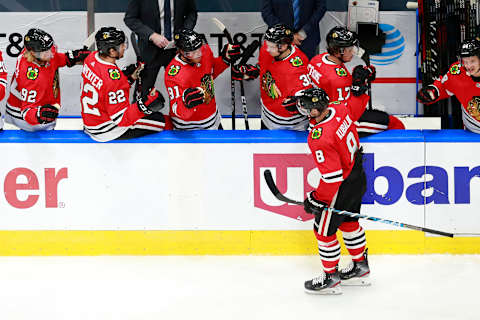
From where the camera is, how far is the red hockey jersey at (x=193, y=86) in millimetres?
4562

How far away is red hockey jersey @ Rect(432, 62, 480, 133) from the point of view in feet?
14.6

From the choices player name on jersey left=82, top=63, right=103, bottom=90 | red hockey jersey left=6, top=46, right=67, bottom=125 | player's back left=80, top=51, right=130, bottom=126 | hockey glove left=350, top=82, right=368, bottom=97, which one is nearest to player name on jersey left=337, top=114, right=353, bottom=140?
hockey glove left=350, top=82, right=368, bottom=97

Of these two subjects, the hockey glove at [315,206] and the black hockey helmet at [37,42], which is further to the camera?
the black hockey helmet at [37,42]

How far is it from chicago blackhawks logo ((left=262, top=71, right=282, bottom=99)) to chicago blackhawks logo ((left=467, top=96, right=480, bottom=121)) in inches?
48.7

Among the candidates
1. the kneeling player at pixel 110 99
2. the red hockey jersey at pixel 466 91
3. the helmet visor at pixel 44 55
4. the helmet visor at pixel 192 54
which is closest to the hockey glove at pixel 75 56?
the helmet visor at pixel 44 55

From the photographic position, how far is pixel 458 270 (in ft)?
13.8

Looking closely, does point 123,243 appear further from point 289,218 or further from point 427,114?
point 427,114

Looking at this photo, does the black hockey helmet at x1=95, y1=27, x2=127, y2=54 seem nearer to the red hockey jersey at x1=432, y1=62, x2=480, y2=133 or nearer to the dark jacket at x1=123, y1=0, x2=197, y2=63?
the dark jacket at x1=123, y1=0, x2=197, y2=63

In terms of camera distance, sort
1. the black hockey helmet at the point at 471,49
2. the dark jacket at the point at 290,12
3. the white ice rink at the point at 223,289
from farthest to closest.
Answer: the dark jacket at the point at 290,12
the black hockey helmet at the point at 471,49
the white ice rink at the point at 223,289

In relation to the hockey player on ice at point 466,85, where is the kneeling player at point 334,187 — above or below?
below

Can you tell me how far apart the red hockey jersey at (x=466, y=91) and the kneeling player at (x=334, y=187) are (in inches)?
37.2

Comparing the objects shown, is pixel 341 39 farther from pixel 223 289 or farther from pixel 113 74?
pixel 223 289

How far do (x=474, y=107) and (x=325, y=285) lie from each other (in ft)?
4.96

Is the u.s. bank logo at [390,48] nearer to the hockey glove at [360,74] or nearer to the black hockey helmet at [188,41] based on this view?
the hockey glove at [360,74]
